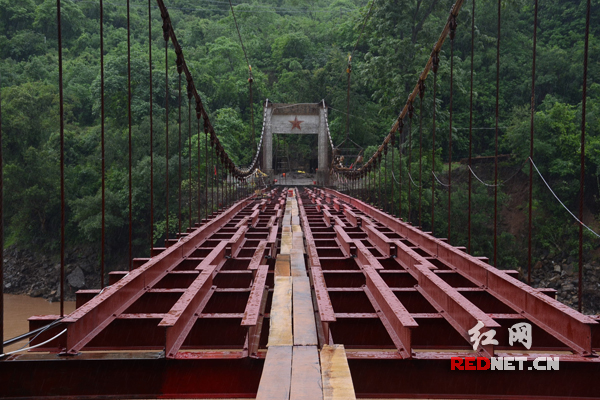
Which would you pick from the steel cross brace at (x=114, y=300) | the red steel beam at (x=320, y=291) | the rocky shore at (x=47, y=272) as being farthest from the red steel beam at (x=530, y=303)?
the rocky shore at (x=47, y=272)

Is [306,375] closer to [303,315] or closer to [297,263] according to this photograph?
[303,315]

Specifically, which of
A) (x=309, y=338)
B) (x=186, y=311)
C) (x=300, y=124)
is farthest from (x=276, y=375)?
(x=300, y=124)

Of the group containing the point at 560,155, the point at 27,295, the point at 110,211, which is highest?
the point at 560,155

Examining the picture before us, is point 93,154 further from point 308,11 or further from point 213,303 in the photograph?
point 308,11

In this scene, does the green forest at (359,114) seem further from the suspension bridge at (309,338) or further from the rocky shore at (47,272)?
the suspension bridge at (309,338)

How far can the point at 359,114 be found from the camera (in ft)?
100

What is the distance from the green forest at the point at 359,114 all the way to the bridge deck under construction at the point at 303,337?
812cm

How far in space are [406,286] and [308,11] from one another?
5949 cm

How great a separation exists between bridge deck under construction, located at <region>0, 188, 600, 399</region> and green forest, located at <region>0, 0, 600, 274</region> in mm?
8124

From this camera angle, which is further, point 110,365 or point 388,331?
point 388,331

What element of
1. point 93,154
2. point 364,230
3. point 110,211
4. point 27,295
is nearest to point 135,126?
point 93,154

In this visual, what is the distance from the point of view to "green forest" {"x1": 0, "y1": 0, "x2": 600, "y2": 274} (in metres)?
20.2

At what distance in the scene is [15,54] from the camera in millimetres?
37781

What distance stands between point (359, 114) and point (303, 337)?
29.2m
